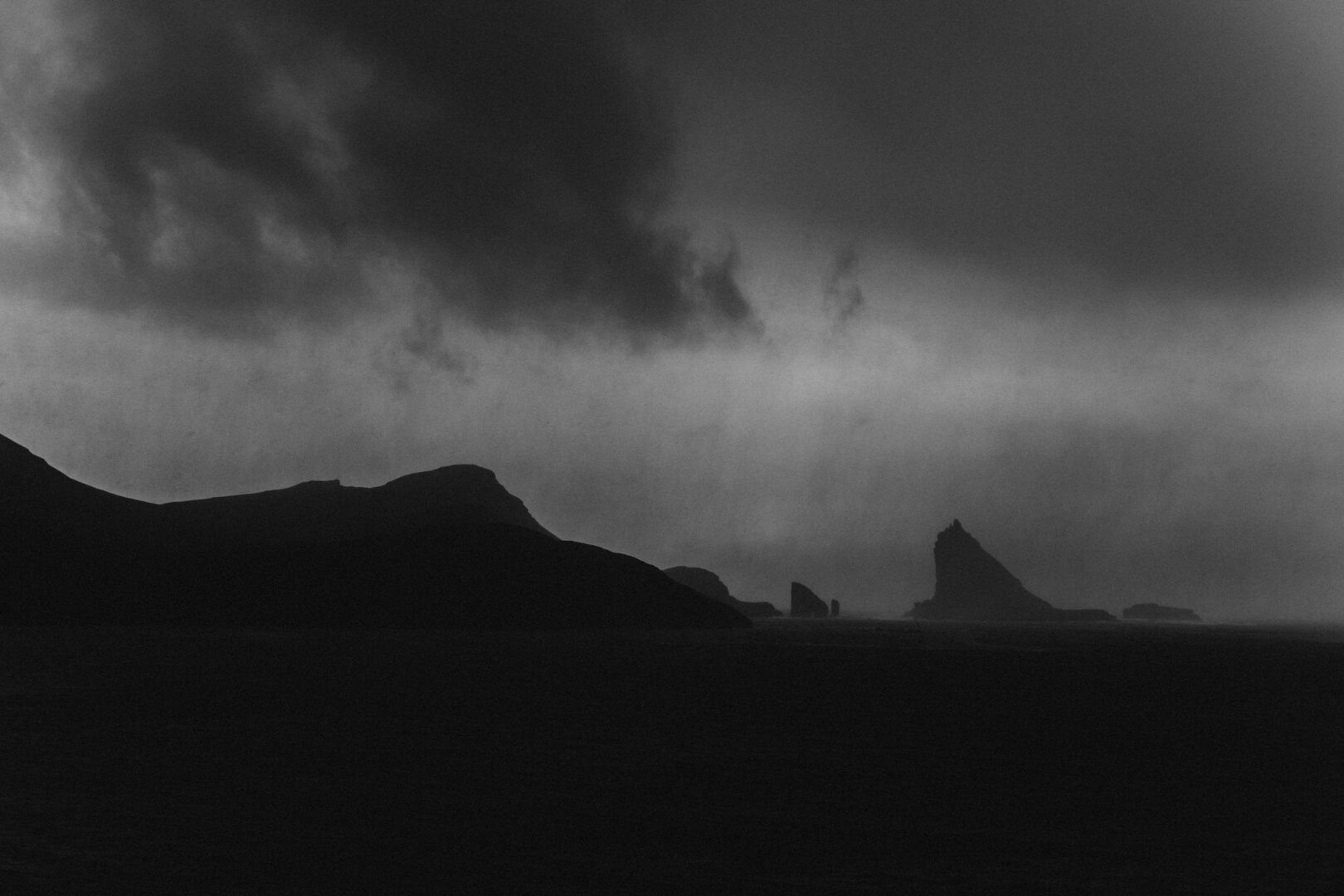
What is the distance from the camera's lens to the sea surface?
124ft

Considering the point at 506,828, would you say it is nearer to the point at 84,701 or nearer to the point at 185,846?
the point at 185,846

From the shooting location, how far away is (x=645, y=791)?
5278cm

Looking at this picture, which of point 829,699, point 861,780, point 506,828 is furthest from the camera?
point 829,699

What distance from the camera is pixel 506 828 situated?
145ft

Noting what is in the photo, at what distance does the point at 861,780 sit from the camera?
2280 inches

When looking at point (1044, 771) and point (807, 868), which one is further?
point (1044, 771)

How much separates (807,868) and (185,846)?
20776 millimetres

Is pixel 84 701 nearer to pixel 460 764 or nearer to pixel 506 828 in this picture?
pixel 460 764

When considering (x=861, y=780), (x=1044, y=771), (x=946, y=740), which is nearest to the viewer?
(x=861, y=780)

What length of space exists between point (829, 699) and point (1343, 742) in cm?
4185

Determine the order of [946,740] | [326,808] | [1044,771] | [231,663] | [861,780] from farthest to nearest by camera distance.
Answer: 1. [231,663]
2. [946,740]
3. [1044,771]
4. [861,780]
5. [326,808]

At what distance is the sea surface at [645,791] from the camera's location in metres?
37.7

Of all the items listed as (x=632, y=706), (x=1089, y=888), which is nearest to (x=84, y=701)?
(x=632, y=706)

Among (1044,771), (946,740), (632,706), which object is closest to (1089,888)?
(1044,771)
